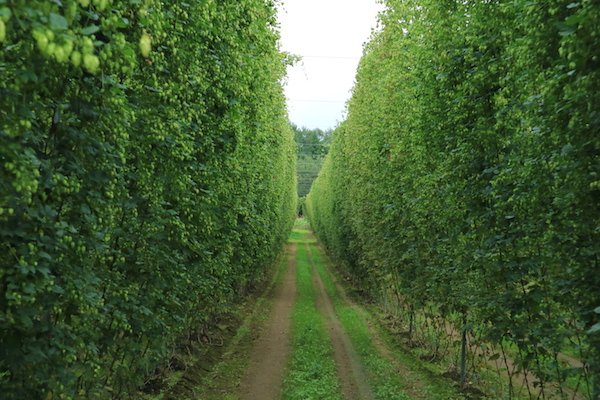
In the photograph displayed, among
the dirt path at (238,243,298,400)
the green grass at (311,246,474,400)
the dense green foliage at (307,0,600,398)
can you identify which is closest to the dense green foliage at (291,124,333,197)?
the dirt path at (238,243,298,400)

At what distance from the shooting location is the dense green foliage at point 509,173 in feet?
15.2

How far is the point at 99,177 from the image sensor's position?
13.8 ft

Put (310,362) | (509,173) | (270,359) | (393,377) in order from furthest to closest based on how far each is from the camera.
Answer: (270,359), (310,362), (393,377), (509,173)

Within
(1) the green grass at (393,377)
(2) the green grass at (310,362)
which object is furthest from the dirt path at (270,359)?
(1) the green grass at (393,377)

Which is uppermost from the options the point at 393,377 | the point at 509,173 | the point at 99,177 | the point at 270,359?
the point at 509,173

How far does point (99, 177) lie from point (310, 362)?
9449mm

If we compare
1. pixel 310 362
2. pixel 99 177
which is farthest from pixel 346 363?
pixel 99 177

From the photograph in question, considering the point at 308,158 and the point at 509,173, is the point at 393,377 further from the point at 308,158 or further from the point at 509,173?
the point at 308,158

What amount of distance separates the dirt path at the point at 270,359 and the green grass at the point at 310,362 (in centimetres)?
23

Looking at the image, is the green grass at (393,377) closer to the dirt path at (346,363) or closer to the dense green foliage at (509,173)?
the dirt path at (346,363)

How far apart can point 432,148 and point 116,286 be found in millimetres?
6719

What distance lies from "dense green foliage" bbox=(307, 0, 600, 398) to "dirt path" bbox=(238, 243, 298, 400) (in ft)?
12.5

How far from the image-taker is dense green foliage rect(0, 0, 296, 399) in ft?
10.4

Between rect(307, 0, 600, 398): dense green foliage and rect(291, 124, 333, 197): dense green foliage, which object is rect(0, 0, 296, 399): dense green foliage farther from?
rect(291, 124, 333, 197): dense green foliage
